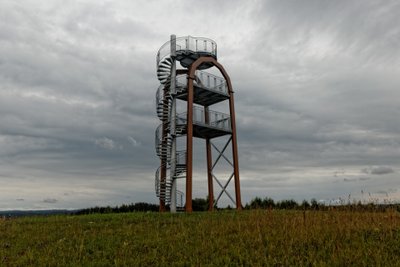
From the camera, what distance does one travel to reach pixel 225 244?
9727 millimetres

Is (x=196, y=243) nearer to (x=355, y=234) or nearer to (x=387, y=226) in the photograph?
(x=355, y=234)

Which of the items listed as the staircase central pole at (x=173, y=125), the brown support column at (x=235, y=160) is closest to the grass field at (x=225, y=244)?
the staircase central pole at (x=173, y=125)

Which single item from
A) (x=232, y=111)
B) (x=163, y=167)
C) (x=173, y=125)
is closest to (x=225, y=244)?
(x=173, y=125)

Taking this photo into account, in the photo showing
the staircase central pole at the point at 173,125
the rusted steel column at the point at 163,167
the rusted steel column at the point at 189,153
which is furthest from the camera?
the rusted steel column at the point at 163,167

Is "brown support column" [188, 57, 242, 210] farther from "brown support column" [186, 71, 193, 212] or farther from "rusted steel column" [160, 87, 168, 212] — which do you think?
"rusted steel column" [160, 87, 168, 212]

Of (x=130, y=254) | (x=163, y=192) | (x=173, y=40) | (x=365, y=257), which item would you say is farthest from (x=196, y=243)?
(x=173, y=40)

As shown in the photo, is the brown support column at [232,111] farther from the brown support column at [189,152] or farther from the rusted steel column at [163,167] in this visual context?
the rusted steel column at [163,167]

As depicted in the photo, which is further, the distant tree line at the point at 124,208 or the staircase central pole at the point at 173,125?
the distant tree line at the point at 124,208

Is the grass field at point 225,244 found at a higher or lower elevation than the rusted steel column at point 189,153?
lower

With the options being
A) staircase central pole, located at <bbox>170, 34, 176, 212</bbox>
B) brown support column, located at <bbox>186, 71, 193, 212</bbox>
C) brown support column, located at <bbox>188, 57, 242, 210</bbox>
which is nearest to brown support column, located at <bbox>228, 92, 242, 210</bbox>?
brown support column, located at <bbox>188, 57, 242, 210</bbox>

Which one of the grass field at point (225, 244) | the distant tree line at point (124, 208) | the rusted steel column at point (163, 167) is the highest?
the rusted steel column at point (163, 167)

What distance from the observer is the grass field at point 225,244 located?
8.21 meters

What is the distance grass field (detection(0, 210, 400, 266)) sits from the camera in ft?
26.9

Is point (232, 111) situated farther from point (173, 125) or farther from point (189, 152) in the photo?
point (189, 152)
